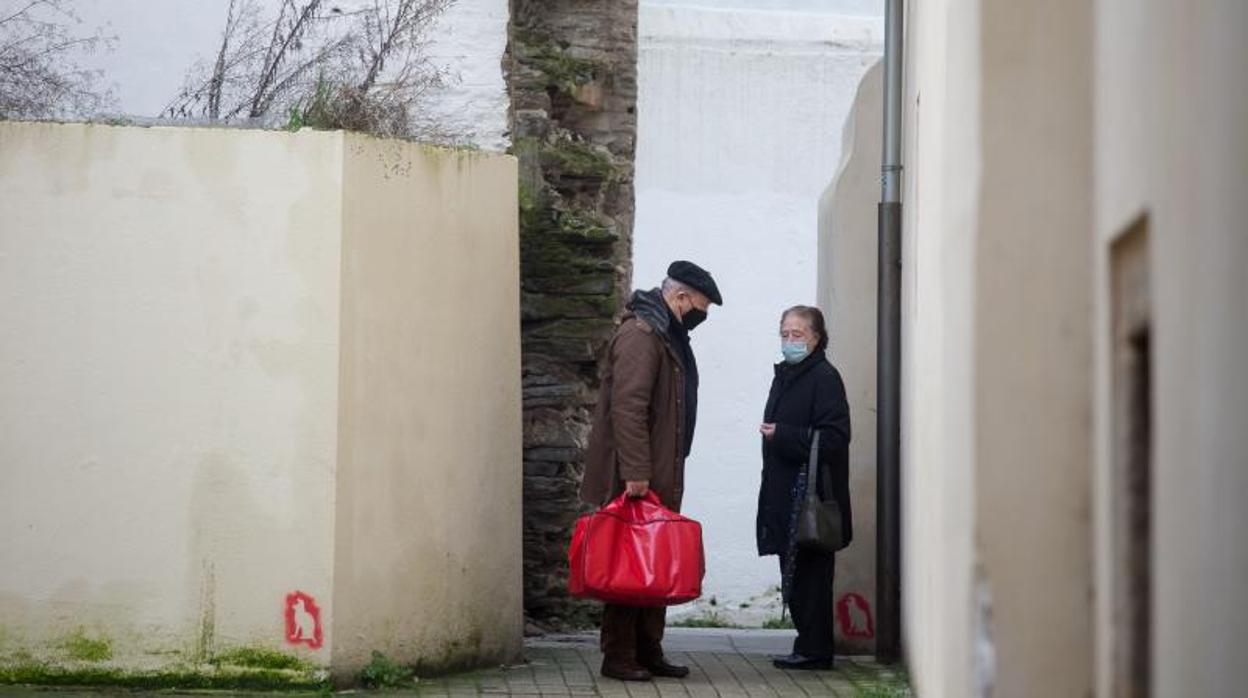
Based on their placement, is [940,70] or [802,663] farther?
[802,663]

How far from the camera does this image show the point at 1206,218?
11.3 feet

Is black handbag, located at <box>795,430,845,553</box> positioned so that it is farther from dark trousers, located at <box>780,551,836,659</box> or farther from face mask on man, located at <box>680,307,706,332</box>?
face mask on man, located at <box>680,307,706,332</box>

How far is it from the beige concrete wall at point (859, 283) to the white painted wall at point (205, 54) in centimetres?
202

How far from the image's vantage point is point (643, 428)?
879 cm

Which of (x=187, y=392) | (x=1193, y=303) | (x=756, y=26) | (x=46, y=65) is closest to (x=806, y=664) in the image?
(x=187, y=392)

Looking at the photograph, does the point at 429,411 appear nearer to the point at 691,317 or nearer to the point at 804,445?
the point at 691,317

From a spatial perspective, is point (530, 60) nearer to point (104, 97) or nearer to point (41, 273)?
point (104, 97)

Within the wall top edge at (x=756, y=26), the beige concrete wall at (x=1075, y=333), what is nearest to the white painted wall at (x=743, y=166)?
the wall top edge at (x=756, y=26)

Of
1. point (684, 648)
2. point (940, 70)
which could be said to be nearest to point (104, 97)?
point (684, 648)

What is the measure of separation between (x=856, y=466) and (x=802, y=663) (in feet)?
3.69

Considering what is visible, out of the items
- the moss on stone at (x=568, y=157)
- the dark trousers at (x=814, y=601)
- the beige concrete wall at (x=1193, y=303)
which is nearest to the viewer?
the beige concrete wall at (x=1193, y=303)

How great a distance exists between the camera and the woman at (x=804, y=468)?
9383mm

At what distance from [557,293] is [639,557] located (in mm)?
2659

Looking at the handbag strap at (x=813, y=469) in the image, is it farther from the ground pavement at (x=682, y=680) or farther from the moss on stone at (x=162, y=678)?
the moss on stone at (x=162, y=678)
